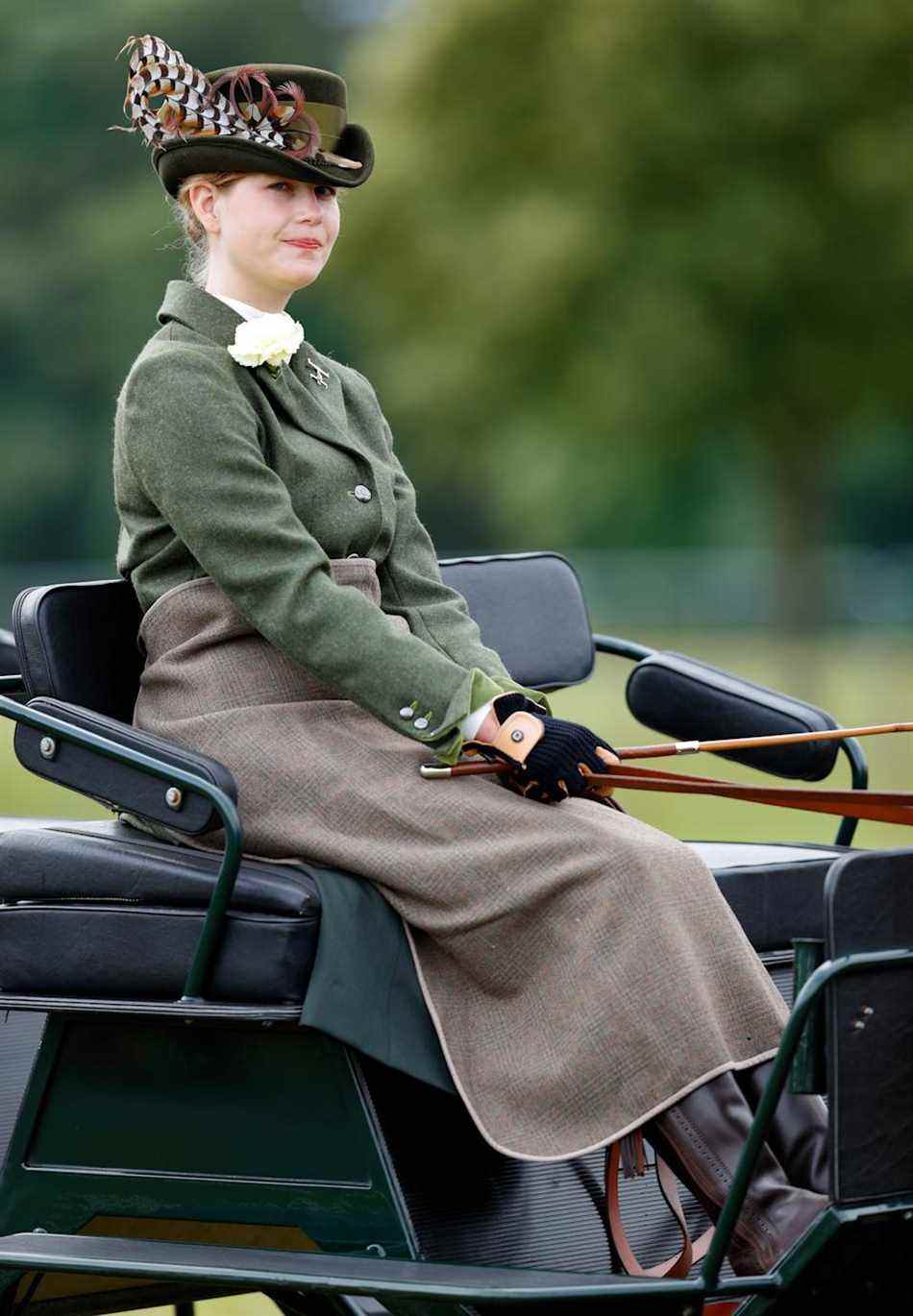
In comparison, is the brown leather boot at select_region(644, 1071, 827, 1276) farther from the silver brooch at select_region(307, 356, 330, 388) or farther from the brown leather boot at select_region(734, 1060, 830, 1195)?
the silver brooch at select_region(307, 356, 330, 388)

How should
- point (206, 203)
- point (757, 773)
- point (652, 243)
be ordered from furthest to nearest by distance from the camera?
point (757, 773) < point (652, 243) < point (206, 203)

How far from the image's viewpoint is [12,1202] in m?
2.92

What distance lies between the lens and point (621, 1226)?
281 centimetres

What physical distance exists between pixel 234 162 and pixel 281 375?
312 mm

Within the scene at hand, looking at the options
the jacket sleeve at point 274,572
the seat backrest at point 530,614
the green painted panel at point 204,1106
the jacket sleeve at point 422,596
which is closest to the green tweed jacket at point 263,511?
the jacket sleeve at point 274,572

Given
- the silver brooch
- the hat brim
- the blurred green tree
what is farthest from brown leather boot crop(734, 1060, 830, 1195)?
the blurred green tree

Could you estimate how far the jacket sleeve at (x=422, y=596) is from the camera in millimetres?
3291

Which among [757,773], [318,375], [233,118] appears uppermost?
[233,118]

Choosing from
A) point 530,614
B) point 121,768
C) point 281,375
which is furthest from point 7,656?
point 121,768

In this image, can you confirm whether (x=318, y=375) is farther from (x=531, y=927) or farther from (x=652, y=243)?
(x=652, y=243)

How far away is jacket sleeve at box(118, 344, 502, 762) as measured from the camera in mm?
2916

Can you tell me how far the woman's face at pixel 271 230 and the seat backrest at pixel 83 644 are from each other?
51 cm

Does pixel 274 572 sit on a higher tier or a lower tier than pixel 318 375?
lower

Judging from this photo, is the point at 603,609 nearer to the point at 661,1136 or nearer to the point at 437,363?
the point at 437,363
